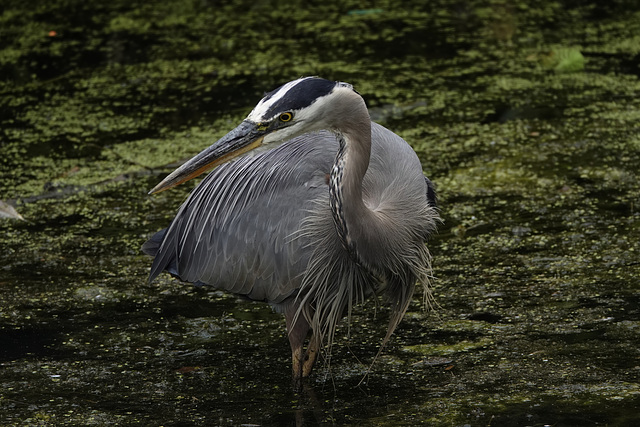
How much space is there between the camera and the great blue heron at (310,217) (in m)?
3.18

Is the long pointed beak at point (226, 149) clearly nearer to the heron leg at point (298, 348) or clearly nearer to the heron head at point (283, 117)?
the heron head at point (283, 117)

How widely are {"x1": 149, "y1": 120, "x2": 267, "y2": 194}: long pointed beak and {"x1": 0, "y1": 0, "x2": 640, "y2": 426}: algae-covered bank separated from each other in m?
0.88

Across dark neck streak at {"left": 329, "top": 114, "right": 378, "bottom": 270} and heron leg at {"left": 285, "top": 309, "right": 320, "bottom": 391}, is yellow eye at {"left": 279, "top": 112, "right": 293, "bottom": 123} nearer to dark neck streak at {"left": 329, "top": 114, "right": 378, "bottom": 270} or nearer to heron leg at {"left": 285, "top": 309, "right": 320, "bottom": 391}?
dark neck streak at {"left": 329, "top": 114, "right": 378, "bottom": 270}

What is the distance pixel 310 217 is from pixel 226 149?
0.46 m

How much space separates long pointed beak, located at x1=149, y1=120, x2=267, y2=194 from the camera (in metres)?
3.17

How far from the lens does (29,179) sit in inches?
221

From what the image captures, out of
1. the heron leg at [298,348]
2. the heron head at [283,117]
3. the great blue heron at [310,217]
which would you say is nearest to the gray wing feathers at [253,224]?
the great blue heron at [310,217]

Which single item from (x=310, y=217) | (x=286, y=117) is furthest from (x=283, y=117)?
(x=310, y=217)

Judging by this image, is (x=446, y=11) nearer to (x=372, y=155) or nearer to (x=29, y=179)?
(x=29, y=179)

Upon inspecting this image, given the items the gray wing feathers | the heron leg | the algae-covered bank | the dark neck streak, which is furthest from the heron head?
the algae-covered bank

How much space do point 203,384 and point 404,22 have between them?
15.8 feet

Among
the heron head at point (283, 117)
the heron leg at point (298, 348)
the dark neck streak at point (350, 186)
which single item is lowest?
the heron leg at point (298, 348)

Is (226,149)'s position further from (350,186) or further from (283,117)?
(350,186)

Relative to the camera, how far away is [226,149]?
127 inches
